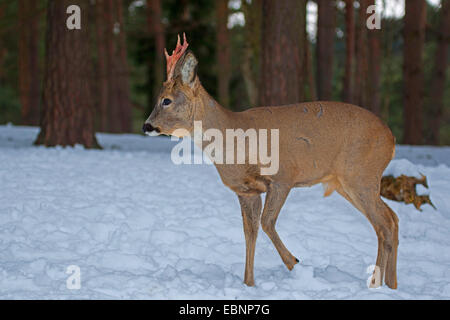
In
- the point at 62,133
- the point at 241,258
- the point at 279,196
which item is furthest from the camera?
the point at 62,133

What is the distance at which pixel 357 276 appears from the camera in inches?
225

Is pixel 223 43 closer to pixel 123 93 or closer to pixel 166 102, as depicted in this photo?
pixel 123 93

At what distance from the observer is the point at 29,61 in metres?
26.1

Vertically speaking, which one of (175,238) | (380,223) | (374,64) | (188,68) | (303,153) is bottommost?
(175,238)

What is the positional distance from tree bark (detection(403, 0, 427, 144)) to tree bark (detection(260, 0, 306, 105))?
951 cm

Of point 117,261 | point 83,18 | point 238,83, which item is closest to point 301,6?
point 83,18

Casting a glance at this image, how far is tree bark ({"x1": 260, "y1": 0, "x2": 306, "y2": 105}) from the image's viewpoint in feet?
33.0

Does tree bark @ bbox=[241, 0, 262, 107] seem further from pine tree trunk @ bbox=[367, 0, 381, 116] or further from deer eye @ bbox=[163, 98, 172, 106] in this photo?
deer eye @ bbox=[163, 98, 172, 106]

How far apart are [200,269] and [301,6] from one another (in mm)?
6103

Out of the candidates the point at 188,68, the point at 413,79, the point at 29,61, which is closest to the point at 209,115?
the point at 188,68

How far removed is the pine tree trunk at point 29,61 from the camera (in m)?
24.3

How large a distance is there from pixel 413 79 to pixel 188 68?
15.6 m

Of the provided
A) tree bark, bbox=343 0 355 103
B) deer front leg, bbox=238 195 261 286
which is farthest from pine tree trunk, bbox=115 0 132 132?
deer front leg, bbox=238 195 261 286

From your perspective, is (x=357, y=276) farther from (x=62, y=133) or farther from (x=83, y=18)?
(x=83, y=18)
